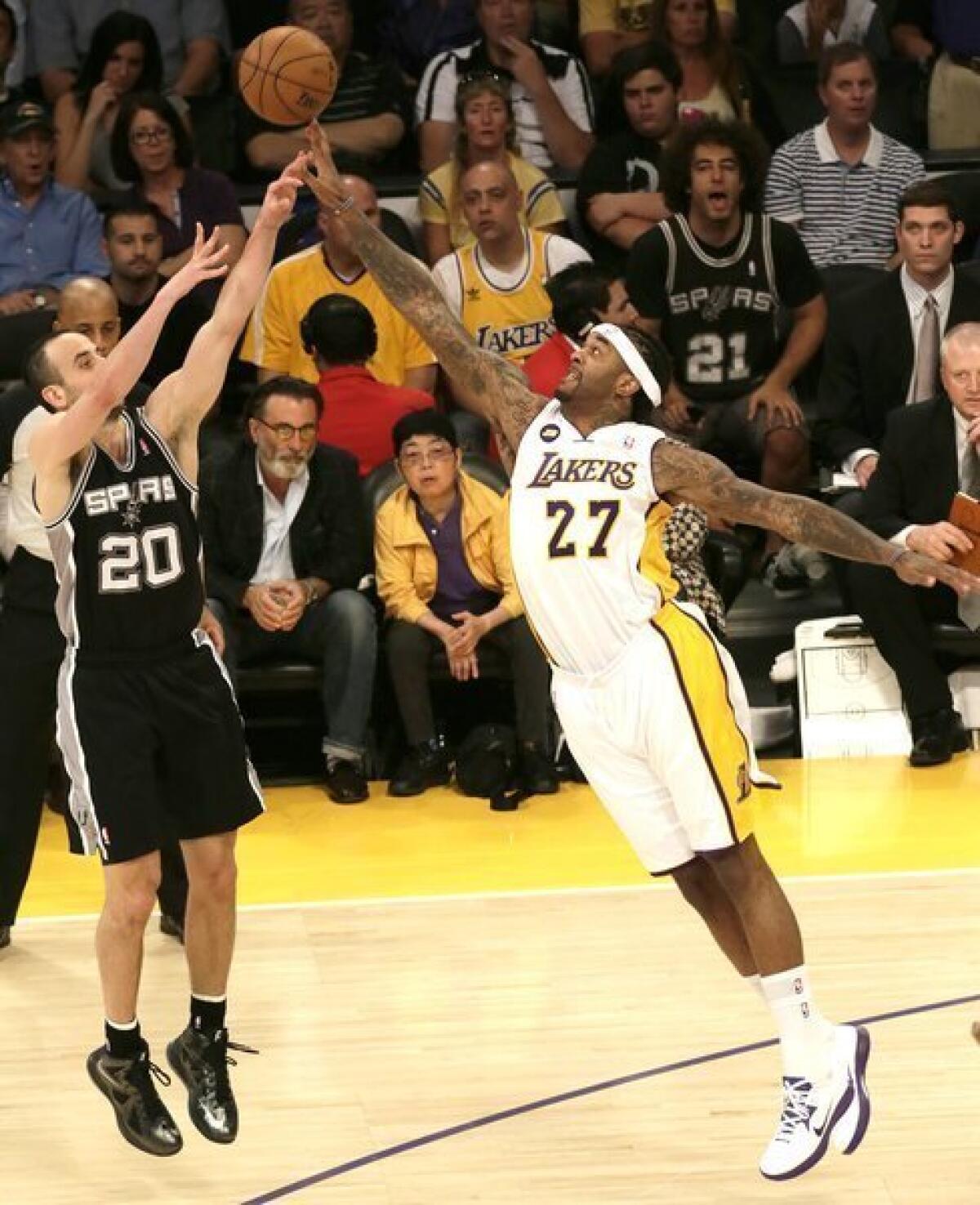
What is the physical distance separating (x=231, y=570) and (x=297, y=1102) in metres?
3.39

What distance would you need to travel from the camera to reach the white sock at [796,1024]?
6.02m

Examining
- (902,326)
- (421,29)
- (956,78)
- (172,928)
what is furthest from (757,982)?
(421,29)

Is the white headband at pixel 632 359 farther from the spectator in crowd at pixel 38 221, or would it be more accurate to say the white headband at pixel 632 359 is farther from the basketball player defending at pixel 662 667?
the spectator in crowd at pixel 38 221

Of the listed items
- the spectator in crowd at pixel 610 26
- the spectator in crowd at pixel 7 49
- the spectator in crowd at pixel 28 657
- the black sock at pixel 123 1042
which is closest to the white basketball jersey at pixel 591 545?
the black sock at pixel 123 1042

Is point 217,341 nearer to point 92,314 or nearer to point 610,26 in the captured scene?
point 92,314

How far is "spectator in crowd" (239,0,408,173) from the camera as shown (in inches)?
467

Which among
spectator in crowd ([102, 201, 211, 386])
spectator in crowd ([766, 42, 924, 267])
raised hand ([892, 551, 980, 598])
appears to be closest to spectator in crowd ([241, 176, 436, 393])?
spectator in crowd ([102, 201, 211, 386])

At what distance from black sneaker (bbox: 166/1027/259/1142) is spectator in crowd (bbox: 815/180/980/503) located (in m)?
4.96

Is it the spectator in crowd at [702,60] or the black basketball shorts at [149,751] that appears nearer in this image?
the black basketball shorts at [149,751]

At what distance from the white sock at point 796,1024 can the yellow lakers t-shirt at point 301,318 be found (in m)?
5.22

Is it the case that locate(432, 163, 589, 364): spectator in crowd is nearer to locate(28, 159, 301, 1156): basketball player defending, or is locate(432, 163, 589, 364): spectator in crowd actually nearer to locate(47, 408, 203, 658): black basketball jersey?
locate(28, 159, 301, 1156): basketball player defending

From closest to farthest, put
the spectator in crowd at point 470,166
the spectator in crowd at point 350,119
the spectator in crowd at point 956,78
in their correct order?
the spectator in crowd at point 470,166 → the spectator in crowd at point 350,119 → the spectator in crowd at point 956,78

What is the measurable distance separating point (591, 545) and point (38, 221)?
562 cm

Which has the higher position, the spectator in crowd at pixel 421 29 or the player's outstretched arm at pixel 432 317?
the spectator in crowd at pixel 421 29
